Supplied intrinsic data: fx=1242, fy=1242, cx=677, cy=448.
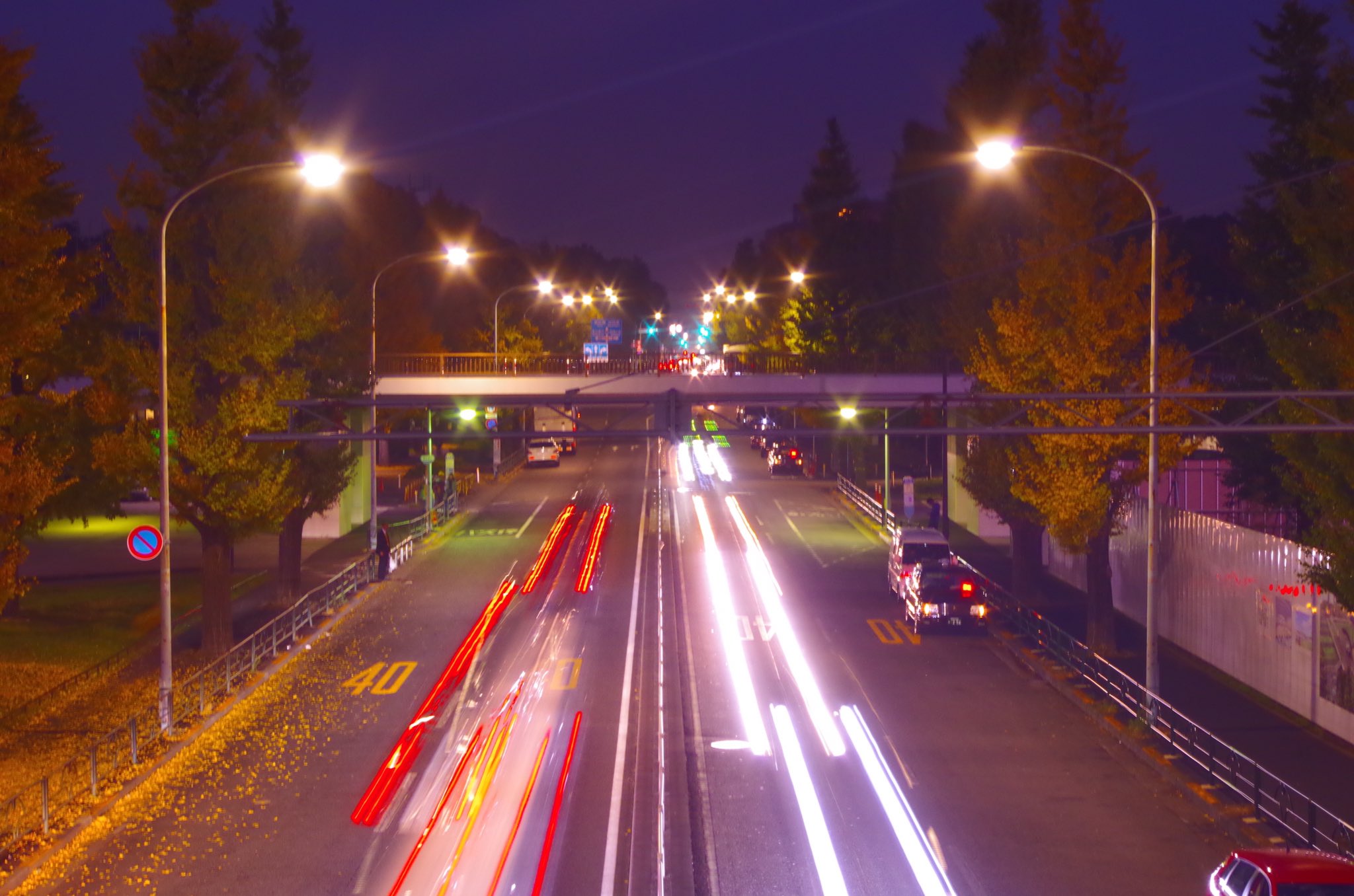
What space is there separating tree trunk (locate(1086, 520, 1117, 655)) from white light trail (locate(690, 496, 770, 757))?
24.7 ft

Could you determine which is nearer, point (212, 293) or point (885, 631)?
point (212, 293)

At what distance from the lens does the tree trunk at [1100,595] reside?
26.2 meters

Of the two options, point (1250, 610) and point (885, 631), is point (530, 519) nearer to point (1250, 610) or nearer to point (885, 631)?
point (885, 631)

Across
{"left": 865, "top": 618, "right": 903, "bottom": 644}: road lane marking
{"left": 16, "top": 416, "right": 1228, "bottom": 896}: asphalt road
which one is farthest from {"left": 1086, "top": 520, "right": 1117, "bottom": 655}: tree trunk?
{"left": 865, "top": 618, "right": 903, "bottom": 644}: road lane marking

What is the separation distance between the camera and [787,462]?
65188 millimetres

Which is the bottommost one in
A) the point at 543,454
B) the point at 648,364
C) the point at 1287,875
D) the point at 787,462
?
the point at 1287,875

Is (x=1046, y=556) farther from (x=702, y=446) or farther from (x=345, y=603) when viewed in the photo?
(x=702, y=446)

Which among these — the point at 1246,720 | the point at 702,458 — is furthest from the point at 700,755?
Result: the point at 702,458

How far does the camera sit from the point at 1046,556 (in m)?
37.9

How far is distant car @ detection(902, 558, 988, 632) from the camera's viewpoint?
28031 mm

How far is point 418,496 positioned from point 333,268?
2244 cm

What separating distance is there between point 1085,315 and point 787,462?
3998 cm

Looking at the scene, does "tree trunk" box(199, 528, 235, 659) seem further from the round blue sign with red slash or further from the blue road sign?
the blue road sign

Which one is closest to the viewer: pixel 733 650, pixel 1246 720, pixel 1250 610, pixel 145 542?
pixel 1246 720
